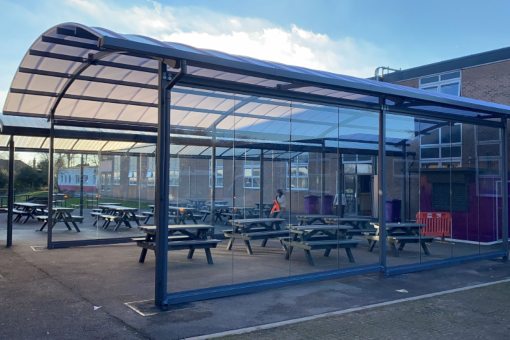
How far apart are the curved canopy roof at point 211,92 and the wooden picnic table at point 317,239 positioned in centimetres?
181

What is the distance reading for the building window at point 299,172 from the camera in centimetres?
938

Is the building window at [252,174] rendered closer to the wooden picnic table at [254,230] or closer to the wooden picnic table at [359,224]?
Result: the wooden picnic table at [254,230]

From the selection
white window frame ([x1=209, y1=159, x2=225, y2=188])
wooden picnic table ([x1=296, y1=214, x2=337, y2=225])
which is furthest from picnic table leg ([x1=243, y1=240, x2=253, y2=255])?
white window frame ([x1=209, y1=159, x2=225, y2=188])

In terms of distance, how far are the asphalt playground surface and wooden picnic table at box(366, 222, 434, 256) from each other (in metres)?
1.66

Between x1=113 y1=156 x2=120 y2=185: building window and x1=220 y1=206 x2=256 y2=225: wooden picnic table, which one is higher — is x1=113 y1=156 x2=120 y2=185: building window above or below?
above

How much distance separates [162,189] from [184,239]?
3250 mm

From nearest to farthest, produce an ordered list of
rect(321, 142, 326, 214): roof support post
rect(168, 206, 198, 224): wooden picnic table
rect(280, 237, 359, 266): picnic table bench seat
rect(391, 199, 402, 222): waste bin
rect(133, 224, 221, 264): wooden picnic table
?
rect(133, 224, 221, 264): wooden picnic table
rect(280, 237, 359, 266): picnic table bench seat
rect(168, 206, 198, 224): wooden picnic table
rect(321, 142, 326, 214): roof support post
rect(391, 199, 402, 222): waste bin

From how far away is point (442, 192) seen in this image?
38.8 feet

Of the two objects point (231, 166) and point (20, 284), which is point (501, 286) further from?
point (20, 284)

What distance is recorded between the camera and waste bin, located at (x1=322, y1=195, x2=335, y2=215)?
Result: 10172mm

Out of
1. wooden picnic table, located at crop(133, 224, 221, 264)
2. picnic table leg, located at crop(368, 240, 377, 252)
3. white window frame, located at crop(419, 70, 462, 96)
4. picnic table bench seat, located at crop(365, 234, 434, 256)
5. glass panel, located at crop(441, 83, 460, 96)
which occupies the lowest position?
picnic table leg, located at crop(368, 240, 377, 252)

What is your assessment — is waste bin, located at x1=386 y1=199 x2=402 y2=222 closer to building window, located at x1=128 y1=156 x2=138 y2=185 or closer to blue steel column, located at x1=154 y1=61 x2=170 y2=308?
building window, located at x1=128 y1=156 x2=138 y2=185

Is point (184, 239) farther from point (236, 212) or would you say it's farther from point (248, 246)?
point (248, 246)

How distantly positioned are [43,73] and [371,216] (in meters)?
7.92
